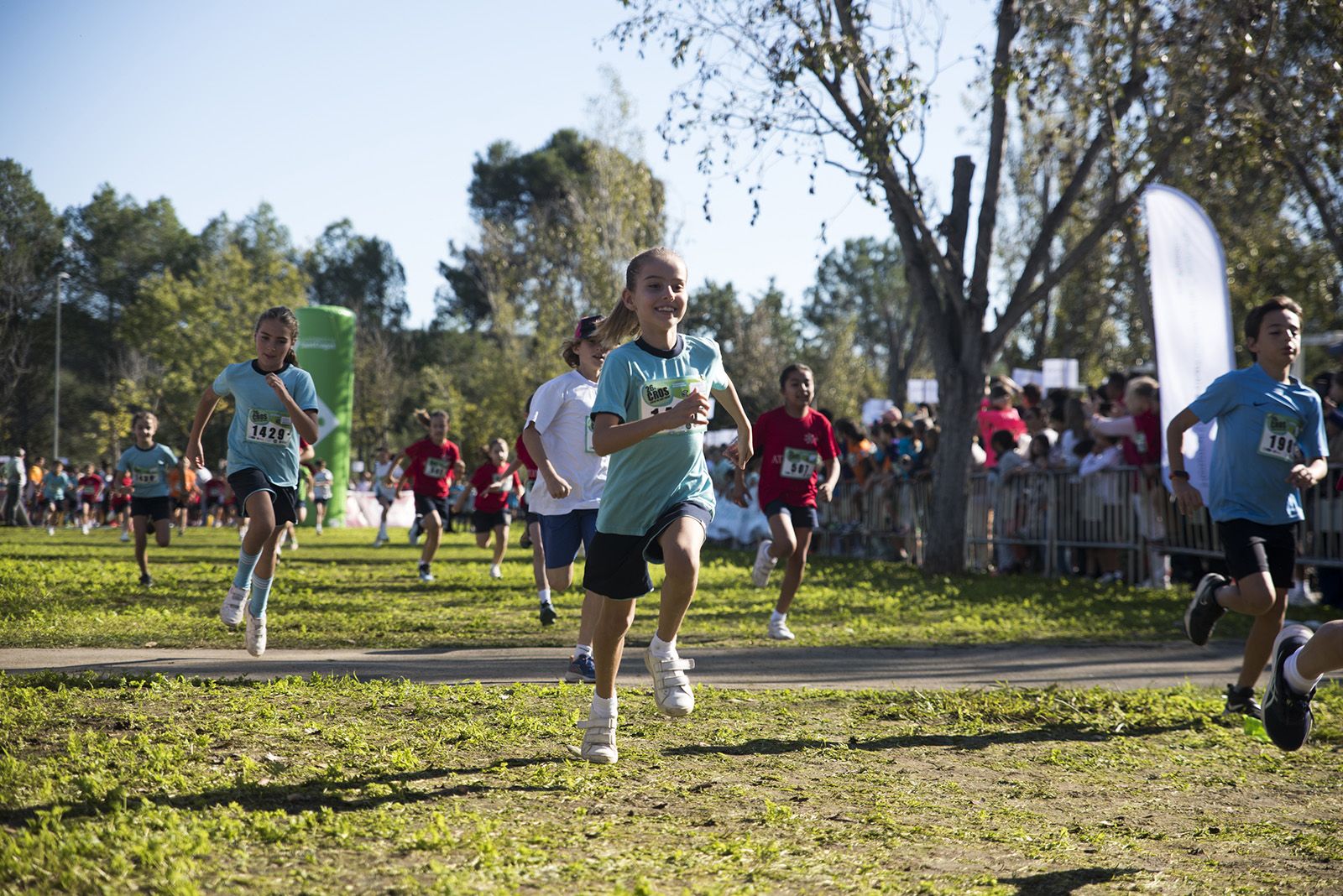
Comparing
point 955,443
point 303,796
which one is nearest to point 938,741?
point 303,796

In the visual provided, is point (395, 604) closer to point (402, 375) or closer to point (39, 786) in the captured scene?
point (39, 786)

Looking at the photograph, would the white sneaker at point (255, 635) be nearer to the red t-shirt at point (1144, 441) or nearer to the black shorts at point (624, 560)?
the black shorts at point (624, 560)

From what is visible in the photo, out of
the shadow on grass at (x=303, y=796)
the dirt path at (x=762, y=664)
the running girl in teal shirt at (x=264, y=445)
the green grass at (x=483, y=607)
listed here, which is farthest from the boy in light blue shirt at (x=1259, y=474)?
the running girl in teal shirt at (x=264, y=445)

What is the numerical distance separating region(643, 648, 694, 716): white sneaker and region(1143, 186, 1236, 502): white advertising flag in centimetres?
834

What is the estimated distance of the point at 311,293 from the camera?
91.1 metres

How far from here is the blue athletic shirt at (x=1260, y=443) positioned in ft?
21.9

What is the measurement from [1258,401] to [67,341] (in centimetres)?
7535

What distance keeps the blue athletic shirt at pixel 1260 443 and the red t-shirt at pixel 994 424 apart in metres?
11.1

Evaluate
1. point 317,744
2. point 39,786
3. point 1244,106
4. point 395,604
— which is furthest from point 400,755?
point 1244,106

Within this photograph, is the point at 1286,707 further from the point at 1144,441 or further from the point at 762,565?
the point at 1144,441

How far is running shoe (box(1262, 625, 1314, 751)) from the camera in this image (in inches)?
191

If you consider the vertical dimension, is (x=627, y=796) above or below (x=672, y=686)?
below

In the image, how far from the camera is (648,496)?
4.97 m

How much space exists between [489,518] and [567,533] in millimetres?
8237
